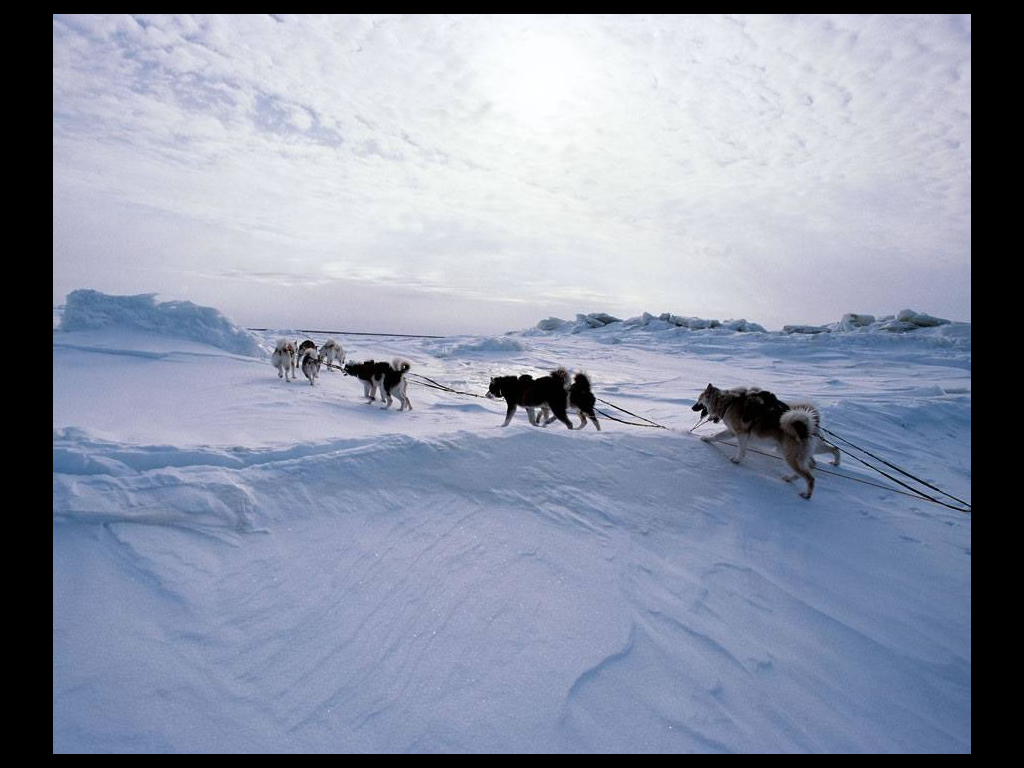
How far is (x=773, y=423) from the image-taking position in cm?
520

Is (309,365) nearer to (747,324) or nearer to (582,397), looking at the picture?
(582,397)

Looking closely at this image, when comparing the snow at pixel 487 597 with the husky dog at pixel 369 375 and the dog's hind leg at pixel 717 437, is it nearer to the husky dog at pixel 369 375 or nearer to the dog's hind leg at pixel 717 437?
the dog's hind leg at pixel 717 437

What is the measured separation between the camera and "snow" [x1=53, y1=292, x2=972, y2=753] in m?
2.18

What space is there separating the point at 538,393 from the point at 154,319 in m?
13.3

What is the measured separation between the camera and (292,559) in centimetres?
300

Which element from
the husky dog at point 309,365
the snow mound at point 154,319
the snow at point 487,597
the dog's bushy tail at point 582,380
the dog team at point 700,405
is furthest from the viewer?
the snow mound at point 154,319

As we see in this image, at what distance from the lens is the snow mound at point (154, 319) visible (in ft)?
44.1

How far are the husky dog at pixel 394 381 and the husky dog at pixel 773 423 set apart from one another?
5.60m

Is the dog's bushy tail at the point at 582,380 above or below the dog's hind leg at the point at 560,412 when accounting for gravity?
above

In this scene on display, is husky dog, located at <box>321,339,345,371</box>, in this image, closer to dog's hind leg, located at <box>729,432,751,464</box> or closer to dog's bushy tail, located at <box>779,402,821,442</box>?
dog's hind leg, located at <box>729,432,751,464</box>

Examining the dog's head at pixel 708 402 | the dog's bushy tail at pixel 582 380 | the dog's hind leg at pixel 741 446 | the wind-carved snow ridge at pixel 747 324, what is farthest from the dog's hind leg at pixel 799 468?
the wind-carved snow ridge at pixel 747 324

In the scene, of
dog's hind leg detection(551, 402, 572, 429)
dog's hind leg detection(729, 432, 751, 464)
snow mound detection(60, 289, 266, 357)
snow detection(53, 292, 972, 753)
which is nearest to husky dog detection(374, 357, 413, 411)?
dog's hind leg detection(551, 402, 572, 429)
